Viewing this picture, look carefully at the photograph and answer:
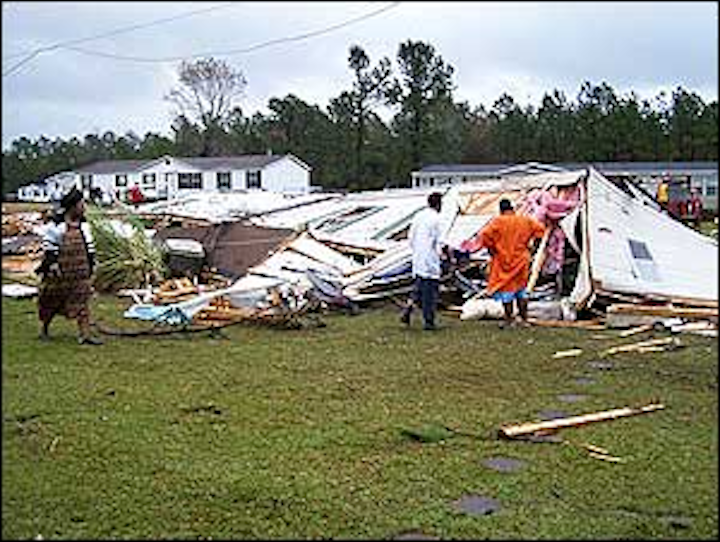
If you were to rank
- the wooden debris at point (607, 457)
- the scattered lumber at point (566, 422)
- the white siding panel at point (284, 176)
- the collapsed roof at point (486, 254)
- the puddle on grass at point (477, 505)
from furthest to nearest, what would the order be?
the white siding panel at point (284, 176), the collapsed roof at point (486, 254), the scattered lumber at point (566, 422), the wooden debris at point (607, 457), the puddle on grass at point (477, 505)

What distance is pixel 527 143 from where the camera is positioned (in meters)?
5.66

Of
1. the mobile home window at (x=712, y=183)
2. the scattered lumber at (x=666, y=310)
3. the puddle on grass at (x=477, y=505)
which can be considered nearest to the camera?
the mobile home window at (x=712, y=183)

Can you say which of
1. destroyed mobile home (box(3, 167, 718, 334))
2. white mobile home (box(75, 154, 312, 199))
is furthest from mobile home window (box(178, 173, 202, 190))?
destroyed mobile home (box(3, 167, 718, 334))

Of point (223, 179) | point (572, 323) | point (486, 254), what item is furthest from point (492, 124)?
point (223, 179)

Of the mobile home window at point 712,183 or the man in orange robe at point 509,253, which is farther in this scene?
the man in orange robe at point 509,253

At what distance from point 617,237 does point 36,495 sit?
5404 millimetres

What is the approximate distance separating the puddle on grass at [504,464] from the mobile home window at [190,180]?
126 feet

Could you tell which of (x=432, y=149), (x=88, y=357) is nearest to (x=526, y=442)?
(x=432, y=149)

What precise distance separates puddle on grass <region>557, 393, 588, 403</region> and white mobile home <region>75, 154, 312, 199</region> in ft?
91.5

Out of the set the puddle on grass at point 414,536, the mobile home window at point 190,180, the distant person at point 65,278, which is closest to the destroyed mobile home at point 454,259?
the distant person at point 65,278

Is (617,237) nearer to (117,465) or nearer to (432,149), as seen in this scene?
(432,149)

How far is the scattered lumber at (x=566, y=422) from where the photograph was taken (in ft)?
17.6

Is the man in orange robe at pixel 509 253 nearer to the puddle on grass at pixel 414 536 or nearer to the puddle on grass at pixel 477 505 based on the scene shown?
the puddle on grass at pixel 477 505

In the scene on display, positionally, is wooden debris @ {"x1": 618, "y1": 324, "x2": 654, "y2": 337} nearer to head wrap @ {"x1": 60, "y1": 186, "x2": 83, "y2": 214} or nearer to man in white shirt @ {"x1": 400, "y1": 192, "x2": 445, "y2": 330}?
man in white shirt @ {"x1": 400, "y1": 192, "x2": 445, "y2": 330}
